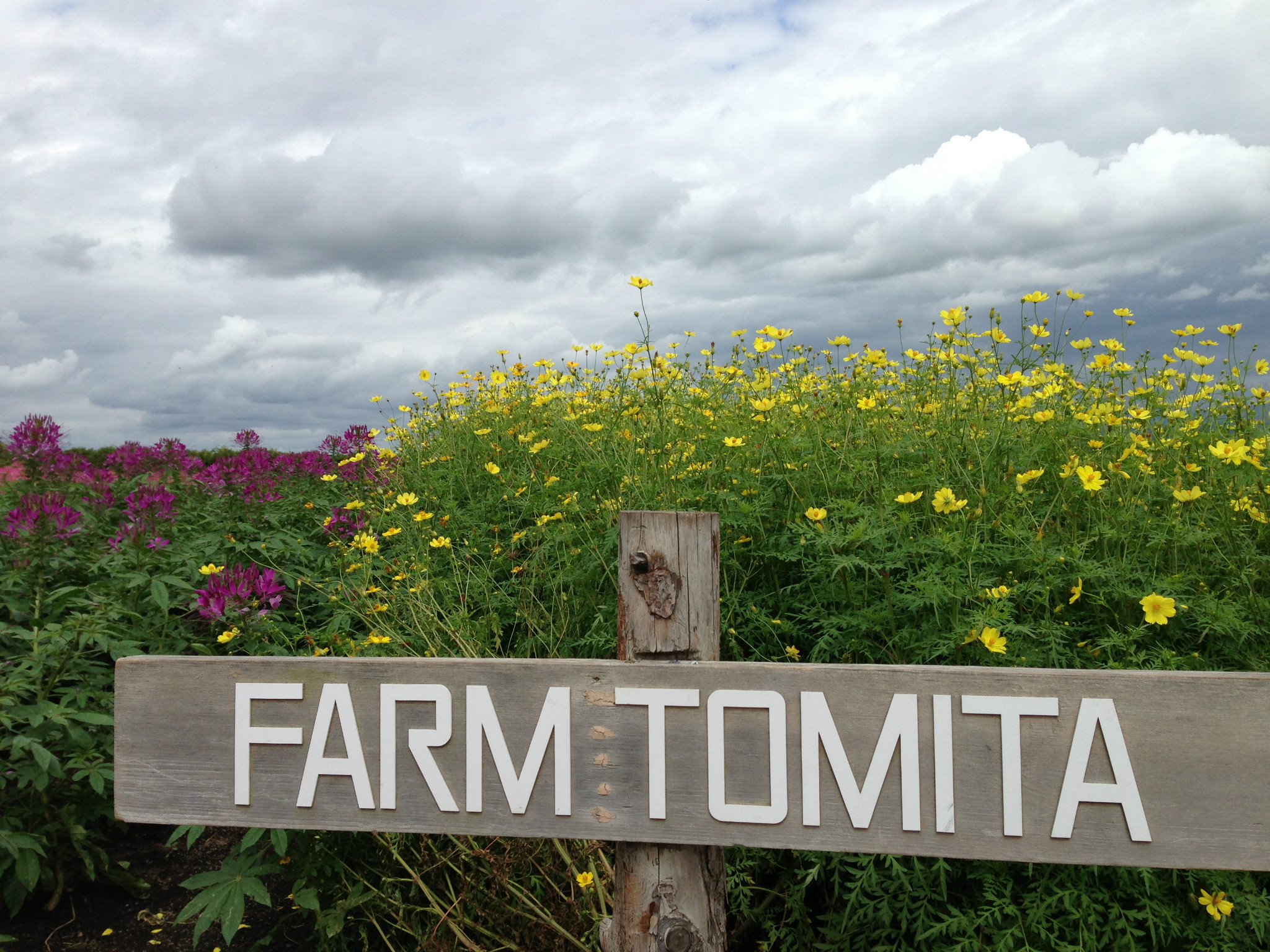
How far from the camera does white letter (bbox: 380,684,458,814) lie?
1.62 m

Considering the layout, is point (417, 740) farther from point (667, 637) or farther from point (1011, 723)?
point (1011, 723)

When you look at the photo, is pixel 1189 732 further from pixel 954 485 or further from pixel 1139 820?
pixel 954 485

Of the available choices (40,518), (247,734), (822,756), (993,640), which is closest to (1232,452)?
(993,640)

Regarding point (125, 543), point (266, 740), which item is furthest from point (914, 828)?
point (125, 543)

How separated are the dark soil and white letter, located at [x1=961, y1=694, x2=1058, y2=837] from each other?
2129 mm

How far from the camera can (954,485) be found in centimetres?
262

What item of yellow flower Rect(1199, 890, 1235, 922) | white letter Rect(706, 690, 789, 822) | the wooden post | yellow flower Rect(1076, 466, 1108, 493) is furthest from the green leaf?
yellow flower Rect(1199, 890, 1235, 922)

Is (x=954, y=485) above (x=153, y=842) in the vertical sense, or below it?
above

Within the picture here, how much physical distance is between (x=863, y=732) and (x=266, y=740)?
117 cm

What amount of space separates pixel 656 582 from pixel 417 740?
559 mm

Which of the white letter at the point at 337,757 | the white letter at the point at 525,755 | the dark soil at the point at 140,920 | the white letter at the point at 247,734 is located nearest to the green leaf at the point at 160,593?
the dark soil at the point at 140,920

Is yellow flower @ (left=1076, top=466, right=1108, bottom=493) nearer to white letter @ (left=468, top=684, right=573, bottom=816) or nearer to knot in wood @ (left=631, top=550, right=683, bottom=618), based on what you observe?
knot in wood @ (left=631, top=550, right=683, bottom=618)

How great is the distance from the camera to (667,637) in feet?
5.24

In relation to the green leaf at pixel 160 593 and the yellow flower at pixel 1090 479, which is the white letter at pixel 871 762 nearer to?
the yellow flower at pixel 1090 479
